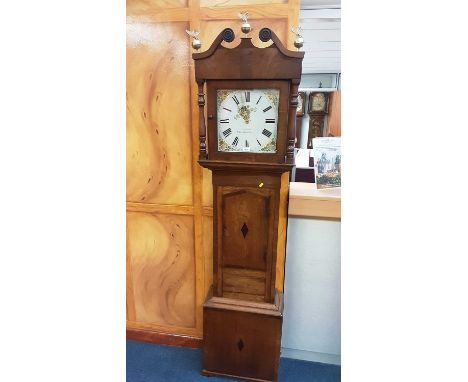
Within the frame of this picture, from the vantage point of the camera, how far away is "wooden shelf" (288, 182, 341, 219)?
5.61 ft

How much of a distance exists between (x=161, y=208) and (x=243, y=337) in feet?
2.78

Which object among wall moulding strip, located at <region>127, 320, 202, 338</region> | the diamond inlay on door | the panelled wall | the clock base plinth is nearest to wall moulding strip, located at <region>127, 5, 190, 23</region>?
the panelled wall

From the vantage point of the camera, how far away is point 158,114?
1753 millimetres

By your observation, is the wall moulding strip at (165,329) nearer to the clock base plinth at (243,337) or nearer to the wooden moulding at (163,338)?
the wooden moulding at (163,338)

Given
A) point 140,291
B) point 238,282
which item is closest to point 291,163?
point 238,282

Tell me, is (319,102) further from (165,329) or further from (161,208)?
(165,329)

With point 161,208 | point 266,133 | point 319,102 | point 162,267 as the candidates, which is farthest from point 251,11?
point 319,102

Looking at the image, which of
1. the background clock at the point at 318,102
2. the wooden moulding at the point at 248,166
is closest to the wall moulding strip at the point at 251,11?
the wooden moulding at the point at 248,166

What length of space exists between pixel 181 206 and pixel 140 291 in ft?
2.14

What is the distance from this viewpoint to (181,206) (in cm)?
182

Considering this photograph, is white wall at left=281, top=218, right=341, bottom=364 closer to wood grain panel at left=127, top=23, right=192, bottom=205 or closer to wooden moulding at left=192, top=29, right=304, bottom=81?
wood grain panel at left=127, top=23, right=192, bottom=205

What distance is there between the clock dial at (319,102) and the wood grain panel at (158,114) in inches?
226

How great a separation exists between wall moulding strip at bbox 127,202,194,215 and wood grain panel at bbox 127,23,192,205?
0.09 feet

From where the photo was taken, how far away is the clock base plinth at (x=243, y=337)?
5.20 ft
